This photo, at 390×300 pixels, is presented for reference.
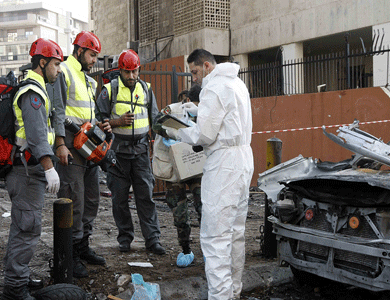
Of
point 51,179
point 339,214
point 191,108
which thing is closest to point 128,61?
point 191,108

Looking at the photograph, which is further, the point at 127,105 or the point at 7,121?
the point at 127,105

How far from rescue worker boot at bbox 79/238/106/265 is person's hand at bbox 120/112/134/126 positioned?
1.27 meters

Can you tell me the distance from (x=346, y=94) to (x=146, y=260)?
702 centimetres

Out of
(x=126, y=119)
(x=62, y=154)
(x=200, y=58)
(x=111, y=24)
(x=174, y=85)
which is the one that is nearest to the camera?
(x=62, y=154)

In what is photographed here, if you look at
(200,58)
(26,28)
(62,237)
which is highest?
(26,28)

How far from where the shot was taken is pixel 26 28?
112875 mm

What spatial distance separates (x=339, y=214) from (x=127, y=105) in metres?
2.54

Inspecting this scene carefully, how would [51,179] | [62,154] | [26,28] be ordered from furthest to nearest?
[26,28] < [62,154] < [51,179]

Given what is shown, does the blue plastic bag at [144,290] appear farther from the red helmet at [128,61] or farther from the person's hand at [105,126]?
the red helmet at [128,61]

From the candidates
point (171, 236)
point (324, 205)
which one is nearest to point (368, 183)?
point (324, 205)

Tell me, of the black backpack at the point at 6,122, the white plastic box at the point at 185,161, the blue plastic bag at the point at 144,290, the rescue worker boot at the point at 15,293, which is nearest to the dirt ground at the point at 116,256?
the blue plastic bag at the point at 144,290

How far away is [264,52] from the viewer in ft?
65.7

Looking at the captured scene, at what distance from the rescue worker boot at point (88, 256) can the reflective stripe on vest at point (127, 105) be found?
4.12ft

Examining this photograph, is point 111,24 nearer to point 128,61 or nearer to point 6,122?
point 128,61
